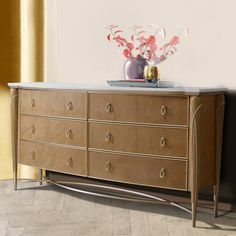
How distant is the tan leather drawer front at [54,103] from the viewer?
4.00 m

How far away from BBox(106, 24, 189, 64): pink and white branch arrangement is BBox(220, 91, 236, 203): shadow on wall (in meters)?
0.55

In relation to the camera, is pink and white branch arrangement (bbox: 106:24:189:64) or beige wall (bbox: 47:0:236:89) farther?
pink and white branch arrangement (bbox: 106:24:189:64)

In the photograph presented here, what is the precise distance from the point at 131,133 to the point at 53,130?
0.66m

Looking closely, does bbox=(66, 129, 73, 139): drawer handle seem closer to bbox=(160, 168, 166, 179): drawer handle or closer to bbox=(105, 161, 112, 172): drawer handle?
bbox=(105, 161, 112, 172): drawer handle

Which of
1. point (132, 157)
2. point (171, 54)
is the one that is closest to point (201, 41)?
point (171, 54)

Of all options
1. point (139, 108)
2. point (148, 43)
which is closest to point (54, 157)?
point (139, 108)

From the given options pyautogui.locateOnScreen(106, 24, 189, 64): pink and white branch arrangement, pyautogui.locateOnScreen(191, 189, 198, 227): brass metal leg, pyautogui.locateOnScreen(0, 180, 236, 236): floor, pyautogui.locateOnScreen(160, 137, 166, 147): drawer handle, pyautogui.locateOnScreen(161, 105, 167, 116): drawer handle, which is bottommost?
pyautogui.locateOnScreen(0, 180, 236, 236): floor

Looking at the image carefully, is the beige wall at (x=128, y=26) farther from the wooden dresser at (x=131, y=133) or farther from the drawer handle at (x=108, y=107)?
the drawer handle at (x=108, y=107)

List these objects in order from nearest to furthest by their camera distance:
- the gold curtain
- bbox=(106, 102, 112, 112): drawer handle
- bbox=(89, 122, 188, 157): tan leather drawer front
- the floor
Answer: the floor < bbox=(89, 122, 188, 157): tan leather drawer front < bbox=(106, 102, 112, 112): drawer handle < the gold curtain

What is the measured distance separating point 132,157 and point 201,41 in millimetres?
945

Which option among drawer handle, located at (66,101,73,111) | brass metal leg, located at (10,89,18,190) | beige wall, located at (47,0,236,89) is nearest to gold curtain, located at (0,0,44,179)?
beige wall, located at (47,0,236,89)

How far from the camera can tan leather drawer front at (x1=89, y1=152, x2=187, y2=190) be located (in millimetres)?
3654

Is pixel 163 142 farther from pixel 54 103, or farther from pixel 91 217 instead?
pixel 54 103

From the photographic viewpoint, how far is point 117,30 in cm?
443
